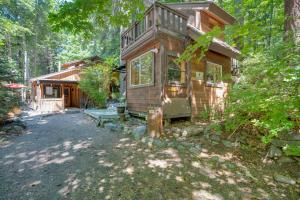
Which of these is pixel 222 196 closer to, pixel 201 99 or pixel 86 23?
pixel 86 23

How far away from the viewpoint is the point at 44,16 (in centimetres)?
2525

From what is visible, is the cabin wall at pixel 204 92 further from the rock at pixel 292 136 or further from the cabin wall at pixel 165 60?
the rock at pixel 292 136

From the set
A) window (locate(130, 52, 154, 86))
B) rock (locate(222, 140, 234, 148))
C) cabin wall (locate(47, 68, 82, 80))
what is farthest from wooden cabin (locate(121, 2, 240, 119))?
cabin wall (locate(47, 68, 82, 80))

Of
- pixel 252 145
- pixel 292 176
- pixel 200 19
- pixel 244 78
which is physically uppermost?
pixel 200 19

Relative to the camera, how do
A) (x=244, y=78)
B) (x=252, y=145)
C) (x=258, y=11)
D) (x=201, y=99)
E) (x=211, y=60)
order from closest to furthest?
(x=252, y=145) → (x=244, y=78) → (x=201, y=99) → (x=211, y=60) → (x=258, y=11)

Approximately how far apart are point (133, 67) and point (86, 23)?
4.85 m

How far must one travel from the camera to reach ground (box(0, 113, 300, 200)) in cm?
293

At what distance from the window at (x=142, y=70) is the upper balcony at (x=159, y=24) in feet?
2.13

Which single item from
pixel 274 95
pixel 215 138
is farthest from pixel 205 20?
pixel 274 95

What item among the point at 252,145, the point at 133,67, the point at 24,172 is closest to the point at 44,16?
the point at 133,67

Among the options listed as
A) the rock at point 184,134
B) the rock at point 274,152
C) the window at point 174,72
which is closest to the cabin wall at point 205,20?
the window at point 174,72

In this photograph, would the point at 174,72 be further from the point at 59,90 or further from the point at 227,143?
the point at 59,90

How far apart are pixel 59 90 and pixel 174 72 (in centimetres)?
1577

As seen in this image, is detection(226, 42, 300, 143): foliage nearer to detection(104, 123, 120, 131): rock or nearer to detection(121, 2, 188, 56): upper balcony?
detection(121, 2, 188, 56): upper balcony
